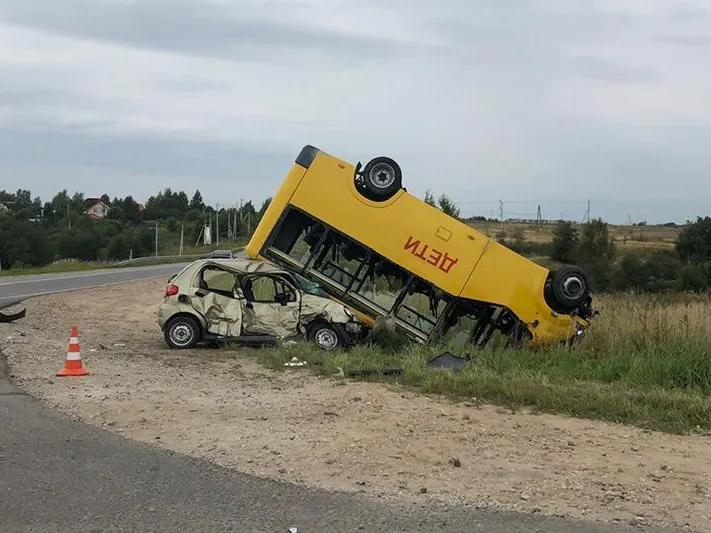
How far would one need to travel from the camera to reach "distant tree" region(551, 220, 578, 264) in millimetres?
55000

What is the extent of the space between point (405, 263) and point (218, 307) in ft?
10.3

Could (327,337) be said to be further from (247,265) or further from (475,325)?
(475,325)

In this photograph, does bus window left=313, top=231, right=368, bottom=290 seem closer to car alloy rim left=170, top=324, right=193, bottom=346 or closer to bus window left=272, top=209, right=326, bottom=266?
bus window left=272, top=209, right=326, bottom=266

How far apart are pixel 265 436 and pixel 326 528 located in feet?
7.33

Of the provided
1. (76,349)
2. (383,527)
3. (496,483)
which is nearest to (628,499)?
(496,483)

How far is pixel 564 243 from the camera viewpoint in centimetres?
5584

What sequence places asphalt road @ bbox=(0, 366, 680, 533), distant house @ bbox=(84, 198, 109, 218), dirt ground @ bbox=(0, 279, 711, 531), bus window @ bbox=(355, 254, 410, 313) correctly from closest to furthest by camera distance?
asphalt road @ bbox=(0, 366, 680, 533)
dirt ground @ bbox=(0, 279, 711, 531)
bus window @ bbox=(355, 254, 410, 313)
distant house @ bbox=(84, 198, 109, 218)

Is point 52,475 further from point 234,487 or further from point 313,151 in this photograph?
point 313,151

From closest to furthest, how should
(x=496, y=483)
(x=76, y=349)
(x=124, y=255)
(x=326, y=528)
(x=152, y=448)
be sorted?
(x=326, y=528)
(x=496, y=483)
(x=152, y=448)
(x=76, y=349)
(x=124, y=255)

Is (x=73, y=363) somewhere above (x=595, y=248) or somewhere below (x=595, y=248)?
below

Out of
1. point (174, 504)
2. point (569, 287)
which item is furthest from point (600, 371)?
point (174, 504)

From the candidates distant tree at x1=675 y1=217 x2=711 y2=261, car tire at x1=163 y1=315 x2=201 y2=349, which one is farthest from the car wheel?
distant tree at x1=675 y1=217 x2=711 y2=261

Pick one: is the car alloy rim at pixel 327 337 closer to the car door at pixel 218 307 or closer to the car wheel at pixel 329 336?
the car wheel at pixel 329 336

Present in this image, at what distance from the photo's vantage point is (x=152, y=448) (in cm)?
630
